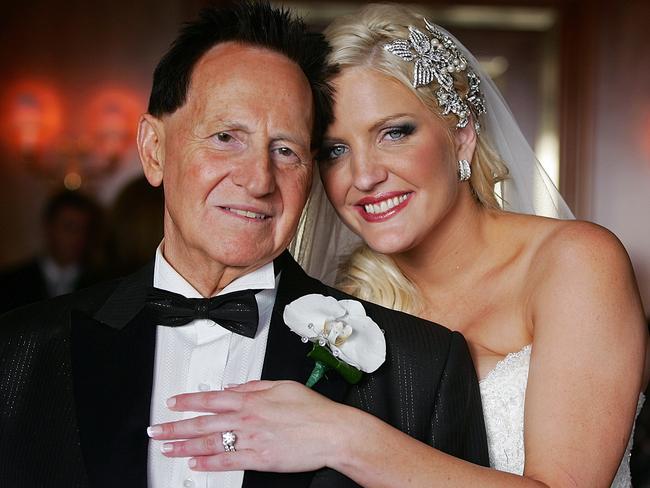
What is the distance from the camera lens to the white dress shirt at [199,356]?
252cm

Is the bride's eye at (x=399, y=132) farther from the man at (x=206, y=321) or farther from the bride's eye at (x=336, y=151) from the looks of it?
the man at (x=206, y=321)

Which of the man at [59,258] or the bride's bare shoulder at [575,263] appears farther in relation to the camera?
the man at [59,258]

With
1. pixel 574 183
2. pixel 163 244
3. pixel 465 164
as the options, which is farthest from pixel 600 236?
pixel 574 183

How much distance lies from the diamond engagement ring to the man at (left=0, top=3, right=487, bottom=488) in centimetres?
11

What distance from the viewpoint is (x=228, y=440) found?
2289mm

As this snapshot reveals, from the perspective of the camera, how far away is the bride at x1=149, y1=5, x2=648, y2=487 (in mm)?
2354

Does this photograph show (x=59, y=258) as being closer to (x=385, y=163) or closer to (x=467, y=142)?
(x=467, y=142)

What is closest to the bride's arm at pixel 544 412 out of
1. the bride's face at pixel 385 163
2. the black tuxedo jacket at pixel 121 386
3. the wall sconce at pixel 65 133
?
the black tuxedo jacket at pixel 121 386

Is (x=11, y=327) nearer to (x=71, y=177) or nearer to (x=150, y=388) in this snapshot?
(x=150, y=388)

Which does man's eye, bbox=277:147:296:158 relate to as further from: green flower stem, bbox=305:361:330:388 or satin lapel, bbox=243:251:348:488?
green flower stem, bbox=305:361:330:388

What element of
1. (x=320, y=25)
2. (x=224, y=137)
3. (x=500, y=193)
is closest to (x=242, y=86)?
(x=224, y=137)

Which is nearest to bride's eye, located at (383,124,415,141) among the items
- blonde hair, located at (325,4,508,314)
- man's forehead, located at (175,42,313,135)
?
blonde hair, located at (325,4,508,314)

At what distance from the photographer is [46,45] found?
7.72 m

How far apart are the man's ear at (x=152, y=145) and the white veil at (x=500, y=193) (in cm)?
77
